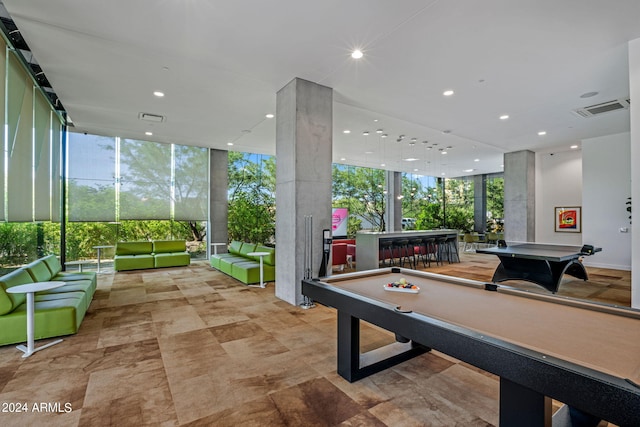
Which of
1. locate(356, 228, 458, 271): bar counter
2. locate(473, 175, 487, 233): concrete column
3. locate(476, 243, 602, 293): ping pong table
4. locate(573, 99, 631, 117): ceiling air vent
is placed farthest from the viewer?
locate(473, 175, 487, 233): concrete column

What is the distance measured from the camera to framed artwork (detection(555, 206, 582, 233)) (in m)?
10.0

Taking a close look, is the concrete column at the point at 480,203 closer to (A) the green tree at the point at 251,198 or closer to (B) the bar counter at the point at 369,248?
(B) the bar counter at the point at 369,248

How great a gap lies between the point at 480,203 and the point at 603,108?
9.99 m

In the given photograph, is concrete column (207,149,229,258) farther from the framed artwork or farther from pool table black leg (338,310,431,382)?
the framed artwork

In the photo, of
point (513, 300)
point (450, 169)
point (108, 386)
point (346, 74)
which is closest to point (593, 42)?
point (346, 74)

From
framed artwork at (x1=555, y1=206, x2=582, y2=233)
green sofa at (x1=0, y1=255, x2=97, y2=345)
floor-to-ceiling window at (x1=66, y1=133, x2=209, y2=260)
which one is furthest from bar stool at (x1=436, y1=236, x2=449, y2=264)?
green sofa at (x1=0, y1=255, x2=97, y2=345)

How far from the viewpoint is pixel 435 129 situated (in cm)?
816

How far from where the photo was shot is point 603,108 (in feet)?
21.2

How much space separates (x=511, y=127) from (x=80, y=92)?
9725 mm

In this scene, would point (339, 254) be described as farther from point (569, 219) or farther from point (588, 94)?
point (569, 219)

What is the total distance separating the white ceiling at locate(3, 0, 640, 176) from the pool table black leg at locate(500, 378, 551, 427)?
3601mm

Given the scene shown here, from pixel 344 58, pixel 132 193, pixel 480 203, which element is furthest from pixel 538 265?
pixel 480 203

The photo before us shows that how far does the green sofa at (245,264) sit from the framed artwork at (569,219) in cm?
986

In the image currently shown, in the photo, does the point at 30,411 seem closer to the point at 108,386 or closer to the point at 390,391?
the point at 108,386
